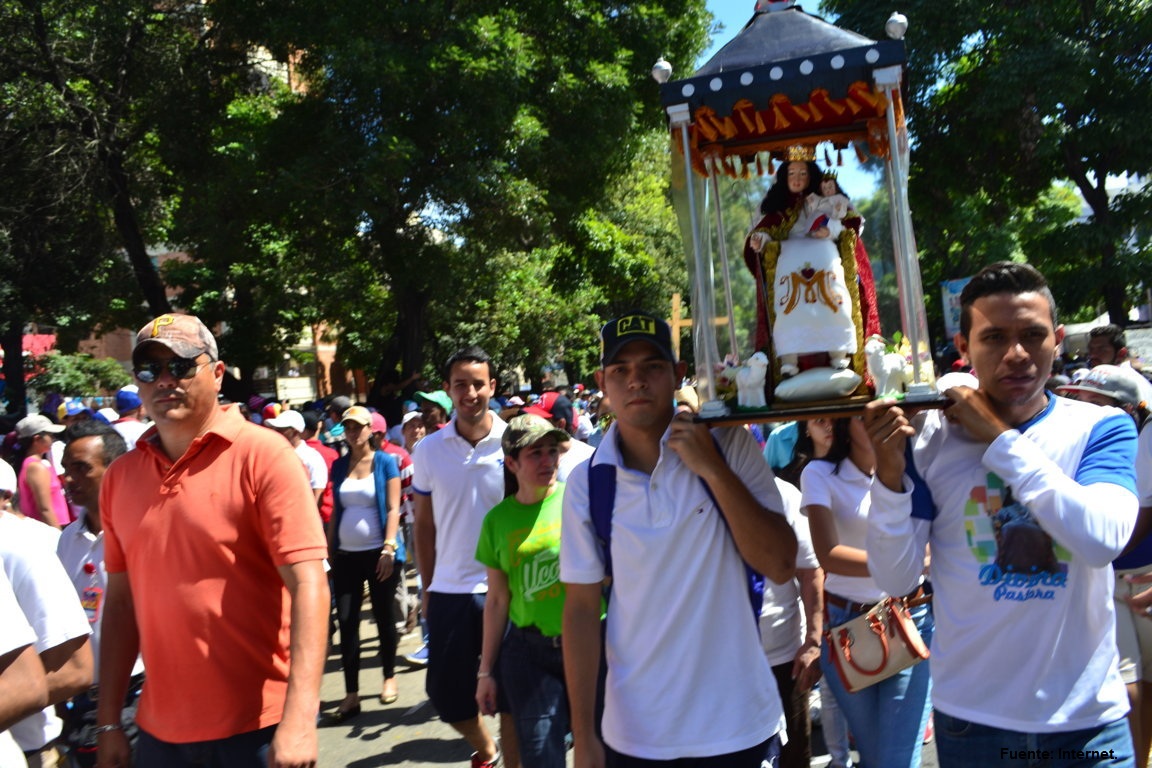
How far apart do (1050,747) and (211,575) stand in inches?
93.2

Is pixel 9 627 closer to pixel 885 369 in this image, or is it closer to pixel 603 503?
pixel 603 503

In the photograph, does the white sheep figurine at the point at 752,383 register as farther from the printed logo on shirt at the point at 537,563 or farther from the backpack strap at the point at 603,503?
the printed logo on shirt at the point at 537,563

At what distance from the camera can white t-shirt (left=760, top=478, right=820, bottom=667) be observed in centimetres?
428

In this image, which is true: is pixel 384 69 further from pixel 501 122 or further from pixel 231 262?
pixel 231 262

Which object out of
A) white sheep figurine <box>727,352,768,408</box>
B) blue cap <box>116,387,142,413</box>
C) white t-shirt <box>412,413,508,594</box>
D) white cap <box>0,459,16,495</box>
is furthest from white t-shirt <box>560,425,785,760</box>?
blue cap <box>116,387,142,413</box>

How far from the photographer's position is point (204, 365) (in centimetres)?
333

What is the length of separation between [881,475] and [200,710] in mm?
2083

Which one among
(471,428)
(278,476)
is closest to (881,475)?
(278,476)

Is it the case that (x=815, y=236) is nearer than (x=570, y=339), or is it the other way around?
(x=815, y=236)

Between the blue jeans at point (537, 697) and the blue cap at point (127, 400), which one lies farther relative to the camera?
the blue cap at point (127, 400)

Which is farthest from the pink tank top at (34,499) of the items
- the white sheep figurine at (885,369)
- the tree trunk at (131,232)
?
the tree trunk at (131,232)

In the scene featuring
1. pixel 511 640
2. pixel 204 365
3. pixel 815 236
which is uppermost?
pixel 815 236

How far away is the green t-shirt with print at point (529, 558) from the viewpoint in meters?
4.55

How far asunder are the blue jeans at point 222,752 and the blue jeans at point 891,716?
6.73 ft
